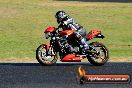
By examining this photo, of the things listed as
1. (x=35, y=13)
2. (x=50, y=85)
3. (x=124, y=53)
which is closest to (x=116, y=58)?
(x=124, y=53)

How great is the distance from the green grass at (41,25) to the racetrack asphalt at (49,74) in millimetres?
5541

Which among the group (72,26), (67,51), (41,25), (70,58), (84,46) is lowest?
(41,25)

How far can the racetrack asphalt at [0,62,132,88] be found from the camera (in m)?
12.2

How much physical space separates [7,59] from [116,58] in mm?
3818

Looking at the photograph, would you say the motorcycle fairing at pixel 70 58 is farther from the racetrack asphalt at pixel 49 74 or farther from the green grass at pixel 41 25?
the green grass at pixel 41 25

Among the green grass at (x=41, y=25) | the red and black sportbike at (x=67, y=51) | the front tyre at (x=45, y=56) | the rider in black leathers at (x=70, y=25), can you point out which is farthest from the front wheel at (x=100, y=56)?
the green grass at (x=41, y=25)

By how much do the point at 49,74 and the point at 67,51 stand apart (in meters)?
2.63

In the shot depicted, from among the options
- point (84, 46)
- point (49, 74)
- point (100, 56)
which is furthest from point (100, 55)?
point (49, 74)

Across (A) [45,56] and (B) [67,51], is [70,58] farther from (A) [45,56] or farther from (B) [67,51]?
(A) [45,56]

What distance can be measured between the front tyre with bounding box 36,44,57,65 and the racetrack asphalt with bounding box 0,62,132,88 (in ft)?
0.54

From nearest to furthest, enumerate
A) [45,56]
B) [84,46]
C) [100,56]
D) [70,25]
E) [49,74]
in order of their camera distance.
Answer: [49,74] < [45,56] < [100,56] < [70,25] < [84,46]

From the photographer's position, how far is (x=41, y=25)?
3556 cm

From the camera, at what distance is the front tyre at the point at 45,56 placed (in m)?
16.3

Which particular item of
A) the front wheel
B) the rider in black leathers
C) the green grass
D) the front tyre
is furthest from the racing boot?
the green grass
